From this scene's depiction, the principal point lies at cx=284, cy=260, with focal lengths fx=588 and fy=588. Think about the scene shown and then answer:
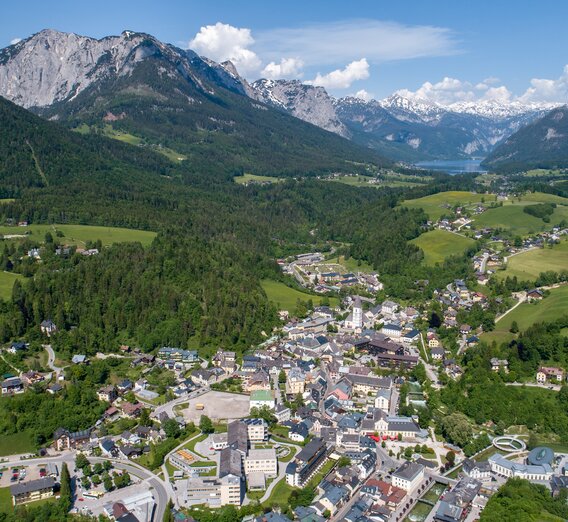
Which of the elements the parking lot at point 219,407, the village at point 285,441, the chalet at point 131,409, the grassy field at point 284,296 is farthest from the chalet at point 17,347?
the grassy field at point 284,296

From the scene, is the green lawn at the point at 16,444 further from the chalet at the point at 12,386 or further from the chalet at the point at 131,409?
the chalet at the point at 131,409

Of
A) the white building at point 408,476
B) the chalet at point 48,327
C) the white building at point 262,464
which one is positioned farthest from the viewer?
the chalet at point 48,327

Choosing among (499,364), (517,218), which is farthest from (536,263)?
(499,364)

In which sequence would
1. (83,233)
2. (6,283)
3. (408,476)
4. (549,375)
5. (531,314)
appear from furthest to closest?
(83,233) < (6,283) < (531,314) < (549,375) < (408,476)

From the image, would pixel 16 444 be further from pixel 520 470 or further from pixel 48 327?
pixel 520 470

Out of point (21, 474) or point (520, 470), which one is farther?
point (21, 474)

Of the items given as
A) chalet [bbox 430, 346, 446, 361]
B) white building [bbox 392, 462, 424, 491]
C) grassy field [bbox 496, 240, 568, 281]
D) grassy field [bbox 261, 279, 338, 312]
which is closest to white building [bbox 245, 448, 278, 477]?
white building [bbox 392, 462, 424, 491]

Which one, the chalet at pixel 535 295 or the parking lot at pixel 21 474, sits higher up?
the chalet at pixel 535 295
